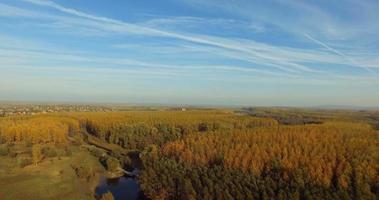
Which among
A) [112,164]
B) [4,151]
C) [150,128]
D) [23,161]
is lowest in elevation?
[112,164]

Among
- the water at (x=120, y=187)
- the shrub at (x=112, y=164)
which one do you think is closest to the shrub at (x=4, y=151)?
the shrub at (x=112, y=164)

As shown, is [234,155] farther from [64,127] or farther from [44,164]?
[64,127]

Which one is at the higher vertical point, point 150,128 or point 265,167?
point 150,128

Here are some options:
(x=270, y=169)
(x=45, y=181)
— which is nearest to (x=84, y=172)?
(x=45, y=181)

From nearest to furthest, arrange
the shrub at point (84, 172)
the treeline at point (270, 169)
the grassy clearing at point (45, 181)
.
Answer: the treeline at point (270, 169) → the grassy clearing at point (45, 181) → the shrub at point (84, 172)

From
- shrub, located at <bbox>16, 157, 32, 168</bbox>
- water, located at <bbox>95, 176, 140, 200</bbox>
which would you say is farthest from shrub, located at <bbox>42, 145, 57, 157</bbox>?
water, located at <bbox>95, 176, 140, 200</bbox>

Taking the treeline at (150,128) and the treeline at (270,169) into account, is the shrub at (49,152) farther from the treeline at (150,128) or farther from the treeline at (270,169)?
the treeline at (270,169)

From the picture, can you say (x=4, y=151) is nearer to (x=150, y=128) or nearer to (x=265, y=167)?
(x=150, y=128)

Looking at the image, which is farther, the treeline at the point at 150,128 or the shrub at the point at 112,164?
the treeline at the point at 150,128
